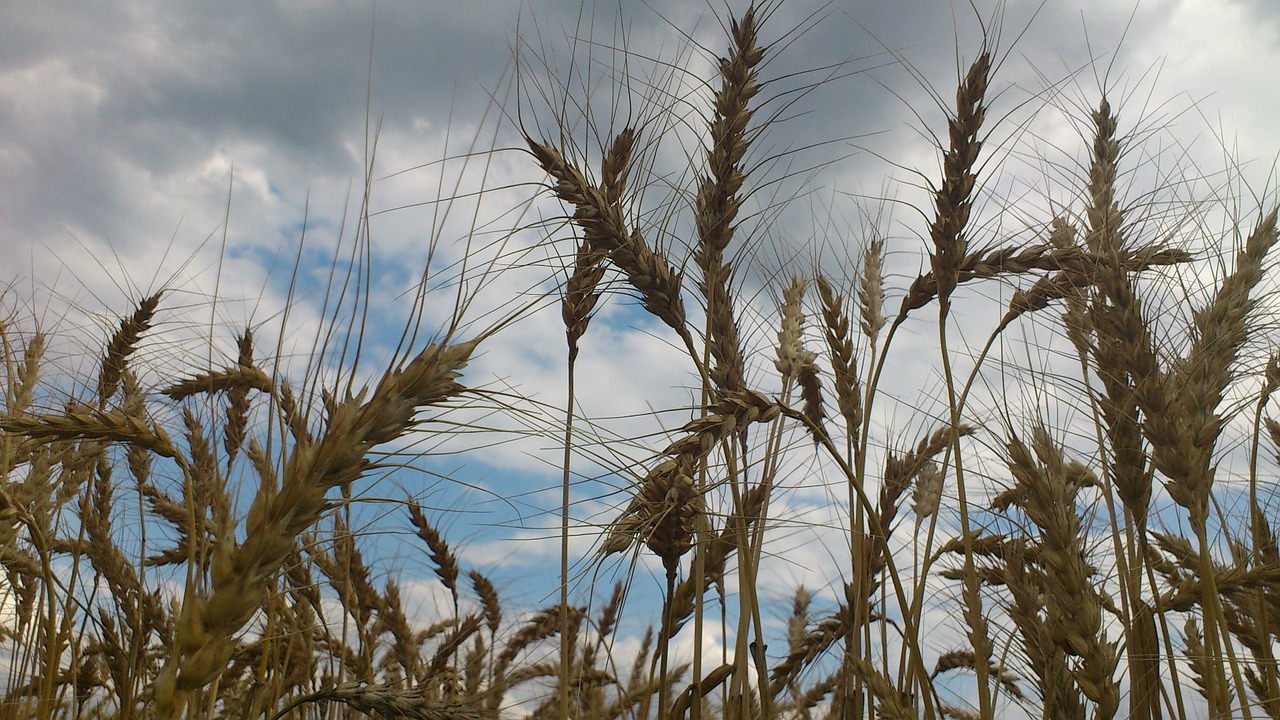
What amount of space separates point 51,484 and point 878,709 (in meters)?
3.15

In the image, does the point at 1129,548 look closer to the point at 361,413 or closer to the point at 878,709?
the point at 878,709

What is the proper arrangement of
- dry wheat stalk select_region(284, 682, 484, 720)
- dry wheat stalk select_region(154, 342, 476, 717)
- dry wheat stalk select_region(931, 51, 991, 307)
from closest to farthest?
dry wheat stalk select_region(154, 342, 476, 717)
dry wheat stalk select_region(284, 682, 484, 720)
dry wheat stalk select_region(931, 51, 991, 307)

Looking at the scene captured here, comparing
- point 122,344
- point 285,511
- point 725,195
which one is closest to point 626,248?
point 725,195

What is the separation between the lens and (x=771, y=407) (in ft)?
7.06

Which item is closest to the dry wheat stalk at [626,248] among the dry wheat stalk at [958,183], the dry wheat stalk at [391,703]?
the dry wheat stalk at [958,183]

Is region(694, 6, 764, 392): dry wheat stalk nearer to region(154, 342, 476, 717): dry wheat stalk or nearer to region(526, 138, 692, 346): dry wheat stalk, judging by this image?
region(526, 138, 692, 346): dry wheat stalk

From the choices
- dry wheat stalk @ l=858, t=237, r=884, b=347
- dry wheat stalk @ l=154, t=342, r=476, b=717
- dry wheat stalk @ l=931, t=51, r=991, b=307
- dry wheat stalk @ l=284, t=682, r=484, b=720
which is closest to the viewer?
dry wheat stalk @ l=154, t=342, r=476, b=717

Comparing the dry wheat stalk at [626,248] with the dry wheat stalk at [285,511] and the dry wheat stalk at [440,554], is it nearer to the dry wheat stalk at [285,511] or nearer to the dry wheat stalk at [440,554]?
the dry wheat stalk at [285,511]

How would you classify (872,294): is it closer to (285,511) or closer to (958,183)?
(958,183)

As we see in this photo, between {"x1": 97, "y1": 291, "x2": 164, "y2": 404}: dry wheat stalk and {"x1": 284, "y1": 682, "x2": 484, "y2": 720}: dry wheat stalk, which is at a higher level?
{"x1": 97, "y1": 291, "x2": 164, "y2": 404}: dry wheat stalk

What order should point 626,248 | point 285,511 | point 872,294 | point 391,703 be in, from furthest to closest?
1. point 872,294
2. point 626,248
3. point 391,703
4. point 285,511

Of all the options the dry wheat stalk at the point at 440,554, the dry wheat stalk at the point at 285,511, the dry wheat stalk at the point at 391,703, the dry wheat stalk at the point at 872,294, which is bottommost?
the dry wheat stalk at the point at 391,703

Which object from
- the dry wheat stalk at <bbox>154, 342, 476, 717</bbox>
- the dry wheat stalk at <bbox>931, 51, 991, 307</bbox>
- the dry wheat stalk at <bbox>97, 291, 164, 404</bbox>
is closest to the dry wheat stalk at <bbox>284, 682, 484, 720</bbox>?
the dry wheat stalk at <bbox>154, 342, 476, 717</bbox>

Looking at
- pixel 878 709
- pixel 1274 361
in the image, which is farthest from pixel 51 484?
pixel 1274 361
